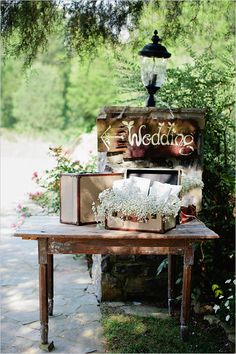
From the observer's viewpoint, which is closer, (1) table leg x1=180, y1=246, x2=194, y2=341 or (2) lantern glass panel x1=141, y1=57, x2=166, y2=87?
(1) table leg x1=180, y1=246, x2=194, y2=341

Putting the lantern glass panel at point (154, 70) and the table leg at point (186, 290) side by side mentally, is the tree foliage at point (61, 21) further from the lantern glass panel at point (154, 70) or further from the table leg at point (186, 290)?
the table leg at point (186, 290)

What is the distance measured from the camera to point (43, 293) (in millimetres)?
2705

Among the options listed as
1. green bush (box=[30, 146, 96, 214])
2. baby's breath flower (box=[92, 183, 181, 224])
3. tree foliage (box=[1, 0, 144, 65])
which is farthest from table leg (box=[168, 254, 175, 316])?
tree foliage (box=[1, 0, 144, 65])

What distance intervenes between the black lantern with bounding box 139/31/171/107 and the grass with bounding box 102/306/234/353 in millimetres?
1520

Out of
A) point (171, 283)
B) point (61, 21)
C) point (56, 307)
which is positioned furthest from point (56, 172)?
point (171, 283)

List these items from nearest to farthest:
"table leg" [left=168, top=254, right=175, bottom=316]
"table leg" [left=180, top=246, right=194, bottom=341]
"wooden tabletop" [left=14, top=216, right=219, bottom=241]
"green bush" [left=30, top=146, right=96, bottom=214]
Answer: "wooden tabletop" [left=14, top=216, right=219, bottom=241]
"table leg" [left=180, top=246, right=194, bottom=341]
"table leg" [left=168, top=254, right=175, bottom=316]
"green bush" [left=30, top=146, right=96, bottom=214]

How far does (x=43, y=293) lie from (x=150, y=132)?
4.37ft

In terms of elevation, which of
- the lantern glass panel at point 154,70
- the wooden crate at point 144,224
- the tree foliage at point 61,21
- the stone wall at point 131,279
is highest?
the tree foliage at point 61,21

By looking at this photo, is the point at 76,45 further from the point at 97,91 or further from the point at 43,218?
the point at 97,91

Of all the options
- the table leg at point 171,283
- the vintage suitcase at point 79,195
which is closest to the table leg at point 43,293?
the vintage suitcase at point 79,195

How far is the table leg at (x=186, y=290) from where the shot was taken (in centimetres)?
270

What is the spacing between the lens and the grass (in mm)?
2807

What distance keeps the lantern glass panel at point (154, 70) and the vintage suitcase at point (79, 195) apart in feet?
2.97

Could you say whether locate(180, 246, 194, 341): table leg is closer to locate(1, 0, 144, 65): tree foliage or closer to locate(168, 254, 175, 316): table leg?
locate(168, 254, 175, 316): table leg
